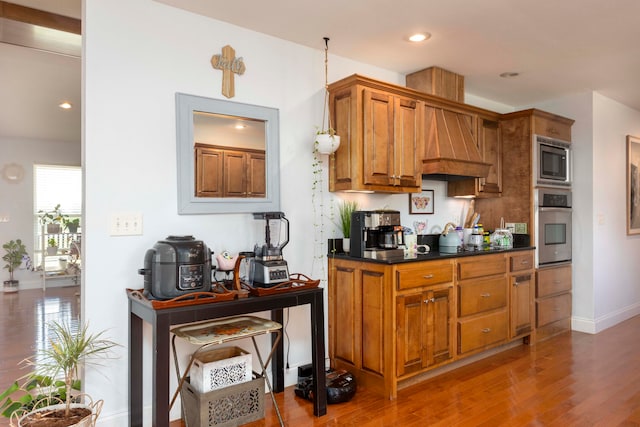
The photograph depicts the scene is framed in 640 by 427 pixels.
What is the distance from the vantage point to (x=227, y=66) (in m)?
2.85

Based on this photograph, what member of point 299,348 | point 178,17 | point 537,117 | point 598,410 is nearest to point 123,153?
point 178,17

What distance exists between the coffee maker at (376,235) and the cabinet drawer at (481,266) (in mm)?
563

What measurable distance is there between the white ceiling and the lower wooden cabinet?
1.64 m

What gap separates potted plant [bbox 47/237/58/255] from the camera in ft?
24.5

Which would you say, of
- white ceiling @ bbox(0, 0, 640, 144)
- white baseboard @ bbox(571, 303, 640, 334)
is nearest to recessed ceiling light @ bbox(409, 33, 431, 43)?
white ceiling @ bbox(0, 0, 640, 144)

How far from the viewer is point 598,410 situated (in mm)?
2703

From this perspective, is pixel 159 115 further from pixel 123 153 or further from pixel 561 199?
pixel 561 199

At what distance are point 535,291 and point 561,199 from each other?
3.50ft

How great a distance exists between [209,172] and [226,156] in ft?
0.52

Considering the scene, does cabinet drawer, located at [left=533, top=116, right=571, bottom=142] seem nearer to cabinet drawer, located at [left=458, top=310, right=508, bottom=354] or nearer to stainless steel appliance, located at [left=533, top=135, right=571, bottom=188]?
stainless steel appliance, located at [left=533, top=135, right=571, bottom=188]

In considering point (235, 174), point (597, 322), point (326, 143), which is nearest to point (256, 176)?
point (235, 174)

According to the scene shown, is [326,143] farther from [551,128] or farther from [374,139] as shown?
[551,128]

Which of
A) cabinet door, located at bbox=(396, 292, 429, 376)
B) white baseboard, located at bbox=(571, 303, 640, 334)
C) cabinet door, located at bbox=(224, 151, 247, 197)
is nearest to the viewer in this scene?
cabinet door, located at bbox=(224, 151, 247, 197)

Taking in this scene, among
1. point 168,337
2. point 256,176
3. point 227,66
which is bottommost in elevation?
point 168,337
